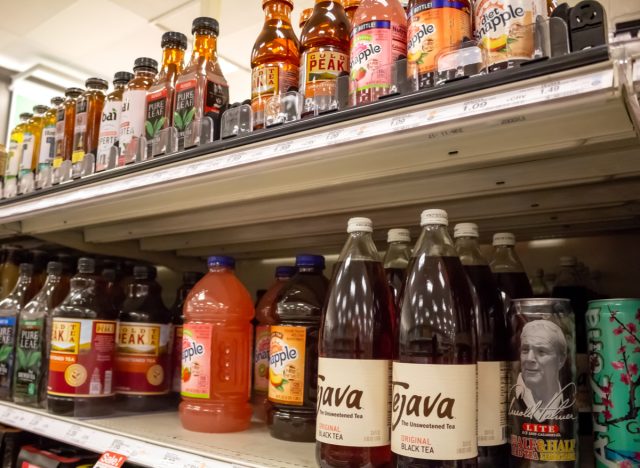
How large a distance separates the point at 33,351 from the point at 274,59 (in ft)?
3.61

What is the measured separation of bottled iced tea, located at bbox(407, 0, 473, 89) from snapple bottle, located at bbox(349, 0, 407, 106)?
0.05 metres

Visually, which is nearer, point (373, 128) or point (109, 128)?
point (373, 128)

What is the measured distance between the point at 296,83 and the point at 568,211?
26.3 inches

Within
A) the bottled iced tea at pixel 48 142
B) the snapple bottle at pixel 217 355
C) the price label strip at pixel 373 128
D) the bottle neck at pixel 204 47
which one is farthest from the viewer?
the bottled iced tea at pixel 48 142

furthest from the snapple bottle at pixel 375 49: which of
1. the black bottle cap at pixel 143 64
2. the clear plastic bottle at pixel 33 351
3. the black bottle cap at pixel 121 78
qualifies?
the clear plastic bottle at pixel 33 351

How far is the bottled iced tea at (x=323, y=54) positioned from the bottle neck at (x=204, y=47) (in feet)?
1.00

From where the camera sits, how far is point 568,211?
1.21 meters

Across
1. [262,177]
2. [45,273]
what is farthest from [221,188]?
[45,273]

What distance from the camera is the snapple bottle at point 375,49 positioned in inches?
36.8

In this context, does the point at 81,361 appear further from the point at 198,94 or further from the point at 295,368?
the point at 198,94

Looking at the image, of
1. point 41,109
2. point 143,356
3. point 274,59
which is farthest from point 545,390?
point 41,109

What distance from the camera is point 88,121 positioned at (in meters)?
1.66

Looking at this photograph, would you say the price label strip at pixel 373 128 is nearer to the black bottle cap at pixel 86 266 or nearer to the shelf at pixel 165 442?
the black bottle cap at pixel 86 266

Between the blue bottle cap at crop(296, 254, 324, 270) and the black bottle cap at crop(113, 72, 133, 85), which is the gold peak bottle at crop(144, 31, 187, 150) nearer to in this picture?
the black bottle cap at crop(113, 72, 133, 85)
